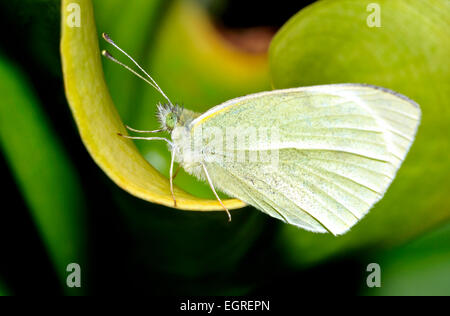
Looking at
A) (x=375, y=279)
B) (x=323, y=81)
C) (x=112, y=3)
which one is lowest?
(x=375, y=279)

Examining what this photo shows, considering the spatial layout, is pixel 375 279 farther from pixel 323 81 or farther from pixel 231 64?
pixel 231 64

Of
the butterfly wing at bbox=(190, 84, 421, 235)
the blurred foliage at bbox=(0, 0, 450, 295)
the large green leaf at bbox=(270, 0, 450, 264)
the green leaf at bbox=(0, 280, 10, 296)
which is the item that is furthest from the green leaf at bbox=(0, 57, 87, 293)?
the large green leaf at bbox=(270, 0, 450, 264)

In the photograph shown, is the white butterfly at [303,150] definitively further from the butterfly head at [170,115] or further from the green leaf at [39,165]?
the green leaf at [39,165]

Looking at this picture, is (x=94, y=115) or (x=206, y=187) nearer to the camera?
(x=94, y=115)

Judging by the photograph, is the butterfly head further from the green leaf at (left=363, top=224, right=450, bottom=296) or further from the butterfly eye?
the green leaf at (left=363, top=224, right=450, bottom=296)

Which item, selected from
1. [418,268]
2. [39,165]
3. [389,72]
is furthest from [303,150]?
[39,165]

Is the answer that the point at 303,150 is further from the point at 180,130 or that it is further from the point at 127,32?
the point at 127,32

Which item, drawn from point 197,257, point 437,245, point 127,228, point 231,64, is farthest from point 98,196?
point 437,245

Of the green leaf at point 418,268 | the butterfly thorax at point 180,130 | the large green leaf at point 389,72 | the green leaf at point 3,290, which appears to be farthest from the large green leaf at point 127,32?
the green leaf at point 418,268
